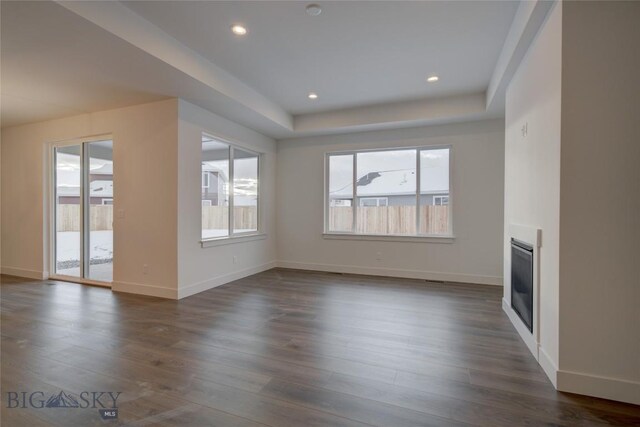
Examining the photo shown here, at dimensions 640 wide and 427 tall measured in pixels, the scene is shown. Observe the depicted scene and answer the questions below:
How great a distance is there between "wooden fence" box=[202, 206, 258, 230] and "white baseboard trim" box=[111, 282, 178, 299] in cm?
107

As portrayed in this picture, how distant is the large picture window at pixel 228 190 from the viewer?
188 inches

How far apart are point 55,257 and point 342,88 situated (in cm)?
565

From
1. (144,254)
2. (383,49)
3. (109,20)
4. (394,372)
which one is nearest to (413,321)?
(394,372)

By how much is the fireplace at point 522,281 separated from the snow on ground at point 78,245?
18.0 feet

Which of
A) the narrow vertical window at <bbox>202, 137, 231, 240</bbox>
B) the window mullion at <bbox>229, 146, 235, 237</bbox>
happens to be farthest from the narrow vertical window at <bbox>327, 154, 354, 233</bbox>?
the narrow vertical window at <bbox>202, 137, 231, 240</bbox>

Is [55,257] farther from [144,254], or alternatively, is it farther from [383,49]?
[383,49]

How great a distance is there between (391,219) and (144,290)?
4.18 metres

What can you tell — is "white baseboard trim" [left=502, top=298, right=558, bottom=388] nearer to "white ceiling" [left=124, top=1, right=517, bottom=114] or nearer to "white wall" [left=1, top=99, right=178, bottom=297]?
"white ceiling" [left=124, top=1, right=517, bottom=114]

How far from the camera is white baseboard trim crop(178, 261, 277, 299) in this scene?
4137 mm

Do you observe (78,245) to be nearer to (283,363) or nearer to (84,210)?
(84,210)

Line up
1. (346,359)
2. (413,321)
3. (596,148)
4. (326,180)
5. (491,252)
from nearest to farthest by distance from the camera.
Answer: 1. (596,148)
2. (346,359)
3. (413,321)
4. (491,252)
5. (326,180)

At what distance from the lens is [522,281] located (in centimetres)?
288

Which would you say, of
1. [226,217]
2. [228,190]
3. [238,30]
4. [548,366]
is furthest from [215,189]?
[548,366]

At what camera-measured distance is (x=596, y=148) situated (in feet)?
6.40
